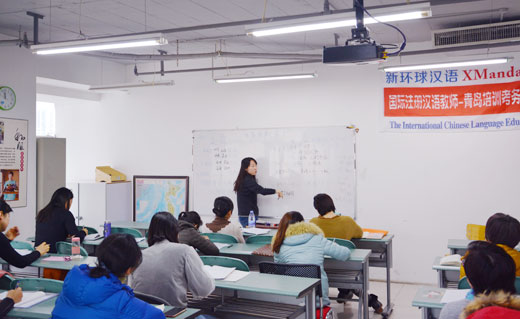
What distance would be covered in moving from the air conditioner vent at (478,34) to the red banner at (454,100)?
76cm

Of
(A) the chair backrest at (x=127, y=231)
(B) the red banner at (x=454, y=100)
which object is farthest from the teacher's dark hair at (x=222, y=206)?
(B) the red banner at (x=454, y=100)

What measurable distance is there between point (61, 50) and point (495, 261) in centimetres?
402

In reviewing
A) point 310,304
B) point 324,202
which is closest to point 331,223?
point 324,202

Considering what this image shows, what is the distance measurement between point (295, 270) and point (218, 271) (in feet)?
1.77

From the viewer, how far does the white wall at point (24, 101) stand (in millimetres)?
6379

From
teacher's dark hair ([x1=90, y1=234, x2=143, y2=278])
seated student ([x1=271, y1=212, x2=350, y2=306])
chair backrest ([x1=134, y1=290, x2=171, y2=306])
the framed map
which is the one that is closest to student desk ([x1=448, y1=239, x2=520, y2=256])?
seated student ([x1=271, y1=212, x2=350, y2=306])

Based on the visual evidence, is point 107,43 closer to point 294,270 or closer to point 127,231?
point 127,231

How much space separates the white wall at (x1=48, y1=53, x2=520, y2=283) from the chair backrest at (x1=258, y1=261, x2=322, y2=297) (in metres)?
3.24

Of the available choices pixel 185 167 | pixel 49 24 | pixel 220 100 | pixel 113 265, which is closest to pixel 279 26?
pixel 113 265

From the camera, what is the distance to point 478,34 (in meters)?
5.52

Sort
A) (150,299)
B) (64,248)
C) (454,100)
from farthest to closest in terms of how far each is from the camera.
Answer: (454,100), (64,248), (150,299)

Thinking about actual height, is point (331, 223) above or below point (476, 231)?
above

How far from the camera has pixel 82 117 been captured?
8695mm

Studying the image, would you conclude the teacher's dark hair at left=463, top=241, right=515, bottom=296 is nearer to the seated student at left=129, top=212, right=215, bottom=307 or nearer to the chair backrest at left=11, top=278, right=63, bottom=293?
the seated student at left=129, top=212, right=215, bottom=307
